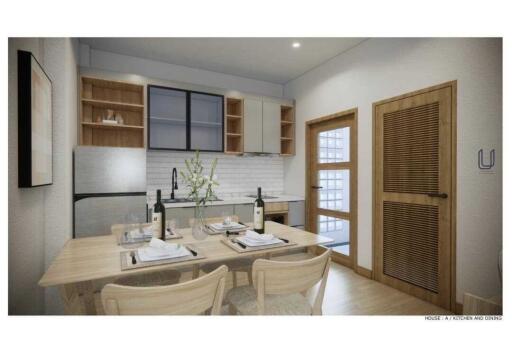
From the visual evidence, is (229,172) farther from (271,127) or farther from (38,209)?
(38,209)

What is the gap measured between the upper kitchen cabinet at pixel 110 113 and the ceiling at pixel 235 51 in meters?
0.50

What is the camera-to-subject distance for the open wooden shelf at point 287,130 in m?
4.43

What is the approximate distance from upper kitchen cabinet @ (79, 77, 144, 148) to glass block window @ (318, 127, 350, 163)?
254 cm

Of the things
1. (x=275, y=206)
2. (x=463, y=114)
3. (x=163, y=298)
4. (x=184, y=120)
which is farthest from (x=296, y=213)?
(x=163, y=298)

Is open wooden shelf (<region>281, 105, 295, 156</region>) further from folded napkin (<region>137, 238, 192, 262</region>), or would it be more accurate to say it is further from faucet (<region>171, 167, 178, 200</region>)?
folded napkin (<region>137, 238, 192, 262</region>)

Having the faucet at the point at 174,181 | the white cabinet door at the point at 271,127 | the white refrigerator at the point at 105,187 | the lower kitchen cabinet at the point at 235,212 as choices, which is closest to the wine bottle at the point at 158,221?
the lower kitchen cabinet at the point at 235,212

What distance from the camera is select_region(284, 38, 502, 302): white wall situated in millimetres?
1988

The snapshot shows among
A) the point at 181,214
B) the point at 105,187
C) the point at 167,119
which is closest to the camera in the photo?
the point at 105,187

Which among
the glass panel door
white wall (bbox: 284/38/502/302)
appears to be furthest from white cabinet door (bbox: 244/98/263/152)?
white wall (bbox: 284/38/502/302)

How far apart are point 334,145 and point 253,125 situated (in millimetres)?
1275

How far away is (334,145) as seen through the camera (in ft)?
12.1
